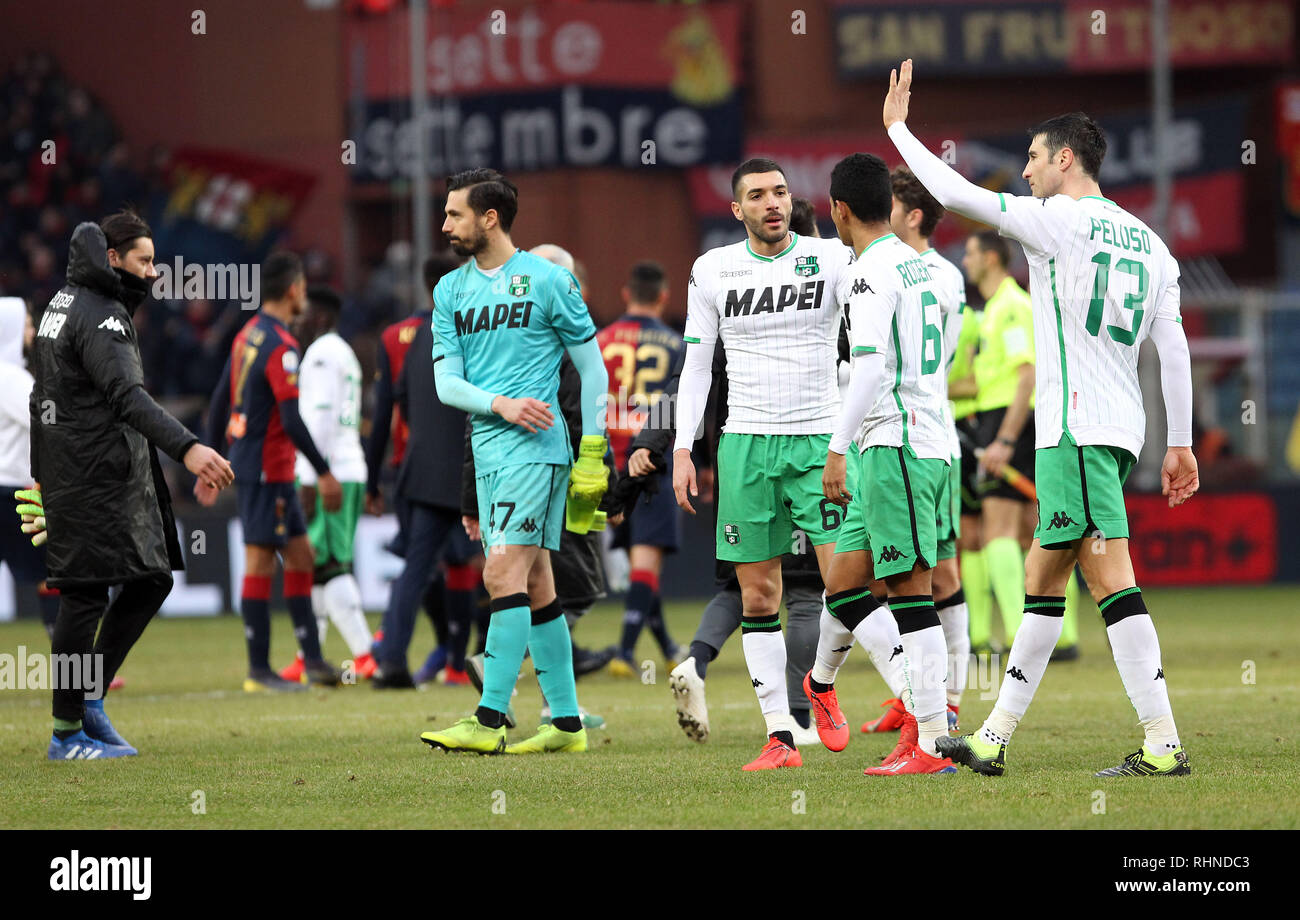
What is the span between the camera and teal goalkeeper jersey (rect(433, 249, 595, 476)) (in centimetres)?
729

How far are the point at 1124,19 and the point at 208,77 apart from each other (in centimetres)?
1427

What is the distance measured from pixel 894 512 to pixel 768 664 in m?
0.87

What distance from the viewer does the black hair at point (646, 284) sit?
11320mm

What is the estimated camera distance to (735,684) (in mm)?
10609

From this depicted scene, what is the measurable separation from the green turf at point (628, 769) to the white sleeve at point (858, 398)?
3.97 feet

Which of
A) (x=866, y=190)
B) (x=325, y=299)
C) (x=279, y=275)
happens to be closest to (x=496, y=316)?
(x=866, y=190)

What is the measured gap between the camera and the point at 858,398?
637 cm

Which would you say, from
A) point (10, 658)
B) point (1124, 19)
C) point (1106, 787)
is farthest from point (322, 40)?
point (1106, 787)

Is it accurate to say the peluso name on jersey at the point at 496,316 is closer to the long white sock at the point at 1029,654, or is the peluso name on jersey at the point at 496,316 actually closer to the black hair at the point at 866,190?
the black hair at the point at 866,190

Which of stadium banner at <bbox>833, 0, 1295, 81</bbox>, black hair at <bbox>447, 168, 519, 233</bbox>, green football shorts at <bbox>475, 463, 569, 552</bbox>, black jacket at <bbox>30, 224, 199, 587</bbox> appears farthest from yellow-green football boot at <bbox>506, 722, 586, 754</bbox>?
stadium banner at <bbox>833, 0, 1295, 81</bbox>

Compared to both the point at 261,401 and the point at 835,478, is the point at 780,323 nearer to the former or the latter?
the point at 835,478

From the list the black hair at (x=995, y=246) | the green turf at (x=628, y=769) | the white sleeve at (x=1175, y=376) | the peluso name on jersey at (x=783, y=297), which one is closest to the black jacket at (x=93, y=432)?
the green turf at (x=628, y=769)

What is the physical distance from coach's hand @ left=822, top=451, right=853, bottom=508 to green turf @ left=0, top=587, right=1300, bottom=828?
1010 mm
